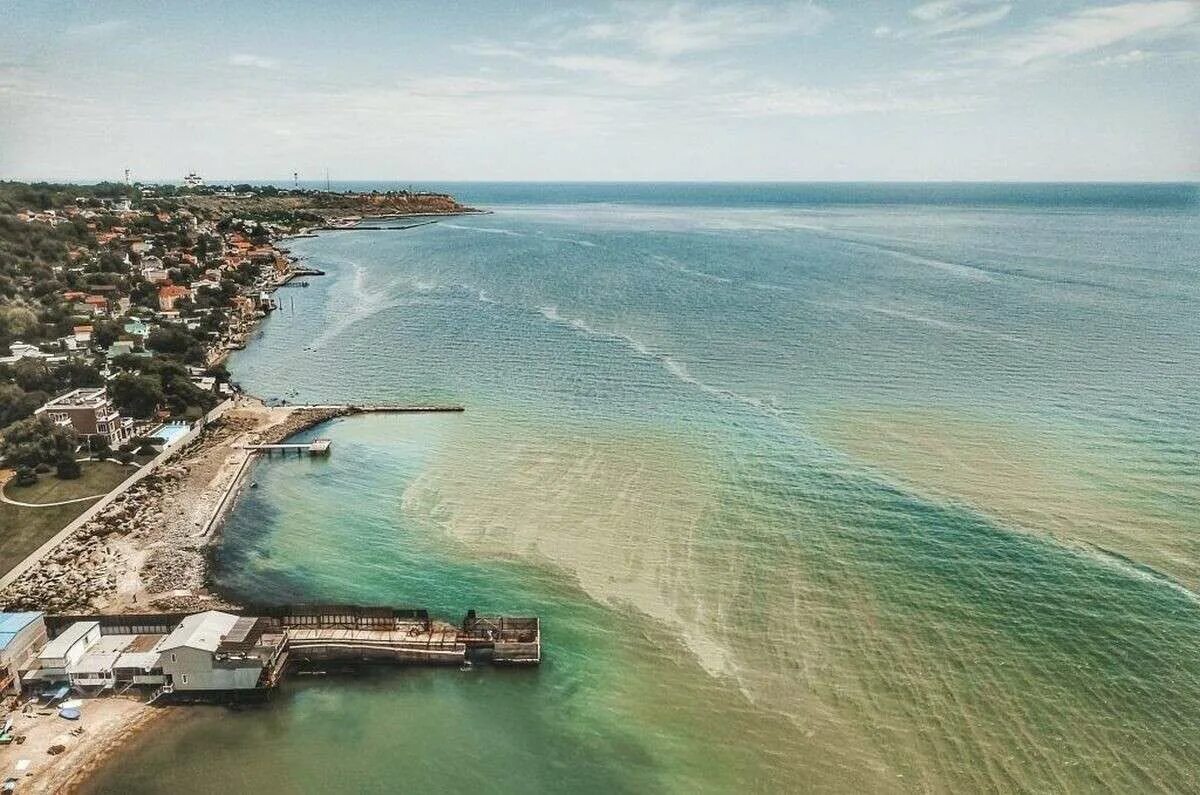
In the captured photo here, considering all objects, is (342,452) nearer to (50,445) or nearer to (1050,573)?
(50,445)

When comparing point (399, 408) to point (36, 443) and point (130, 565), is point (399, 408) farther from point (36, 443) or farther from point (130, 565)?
point (130, 565)

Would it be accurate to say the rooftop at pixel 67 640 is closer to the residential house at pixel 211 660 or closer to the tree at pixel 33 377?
the residential house at pixel 211 660

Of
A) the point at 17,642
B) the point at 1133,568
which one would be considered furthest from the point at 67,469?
the point at 1133,568

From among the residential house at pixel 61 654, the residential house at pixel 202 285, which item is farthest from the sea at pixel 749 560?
the residential house at pixel 202 285

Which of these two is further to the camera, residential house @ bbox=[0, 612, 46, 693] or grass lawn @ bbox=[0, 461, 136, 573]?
grass lawn @ bbox=[0, 461, 136, 573]

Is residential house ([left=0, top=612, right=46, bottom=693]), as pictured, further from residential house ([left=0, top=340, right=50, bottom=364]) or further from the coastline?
residential house ([left=0, top=340, right=50, bottom=364])

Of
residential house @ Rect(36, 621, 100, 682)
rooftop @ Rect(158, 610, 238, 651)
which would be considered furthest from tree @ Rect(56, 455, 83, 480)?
rooftop @ Rect(158, 610, 238, 651)
